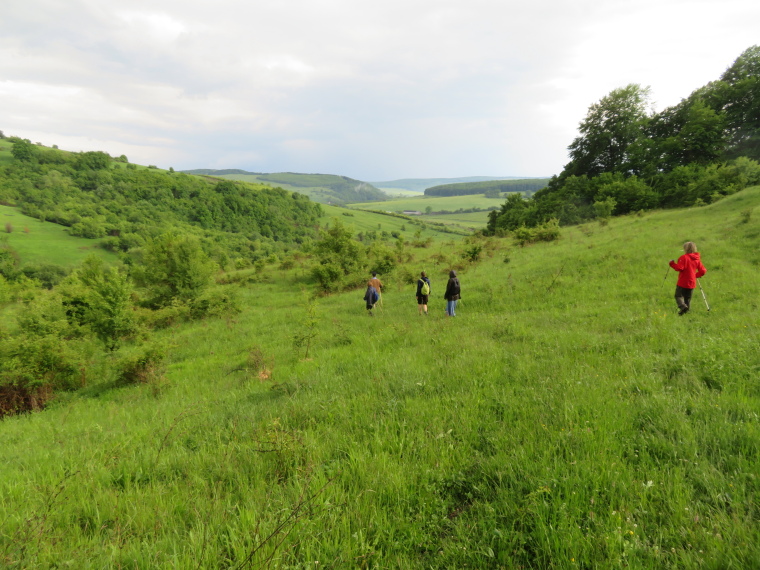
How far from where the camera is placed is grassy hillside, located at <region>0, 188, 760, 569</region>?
7.80 feet

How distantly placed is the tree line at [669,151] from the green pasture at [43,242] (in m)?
106

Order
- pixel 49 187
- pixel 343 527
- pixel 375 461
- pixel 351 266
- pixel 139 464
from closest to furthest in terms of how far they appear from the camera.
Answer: pixel 343 527 → pixel 375 461 → pixel 139 464 → pixel 351 266 → pixel 49 187

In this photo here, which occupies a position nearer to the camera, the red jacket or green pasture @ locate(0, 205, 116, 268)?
the red jacket

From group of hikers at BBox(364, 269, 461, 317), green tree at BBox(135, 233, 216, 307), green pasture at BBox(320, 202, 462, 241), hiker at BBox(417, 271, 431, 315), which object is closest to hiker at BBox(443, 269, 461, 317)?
group of hikers at BBox(364, 269, 461, 317)

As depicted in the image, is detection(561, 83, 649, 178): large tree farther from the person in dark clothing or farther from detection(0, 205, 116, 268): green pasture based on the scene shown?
detection(0, 205, 116, 268): green pasture

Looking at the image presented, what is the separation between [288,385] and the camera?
256 inches

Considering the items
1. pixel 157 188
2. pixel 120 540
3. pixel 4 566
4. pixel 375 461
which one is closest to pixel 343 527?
pixel 375 461

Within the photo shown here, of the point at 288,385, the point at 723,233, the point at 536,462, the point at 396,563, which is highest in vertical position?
the point at 723,233

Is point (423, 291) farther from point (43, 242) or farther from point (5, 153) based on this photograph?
point (5, 153)

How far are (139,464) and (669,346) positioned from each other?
931 centimetres

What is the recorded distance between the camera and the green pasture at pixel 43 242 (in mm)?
76125

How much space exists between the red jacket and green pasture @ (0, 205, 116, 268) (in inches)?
4118

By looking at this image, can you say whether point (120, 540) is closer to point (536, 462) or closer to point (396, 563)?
point (396, 563)

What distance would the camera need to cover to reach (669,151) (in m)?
36.0
